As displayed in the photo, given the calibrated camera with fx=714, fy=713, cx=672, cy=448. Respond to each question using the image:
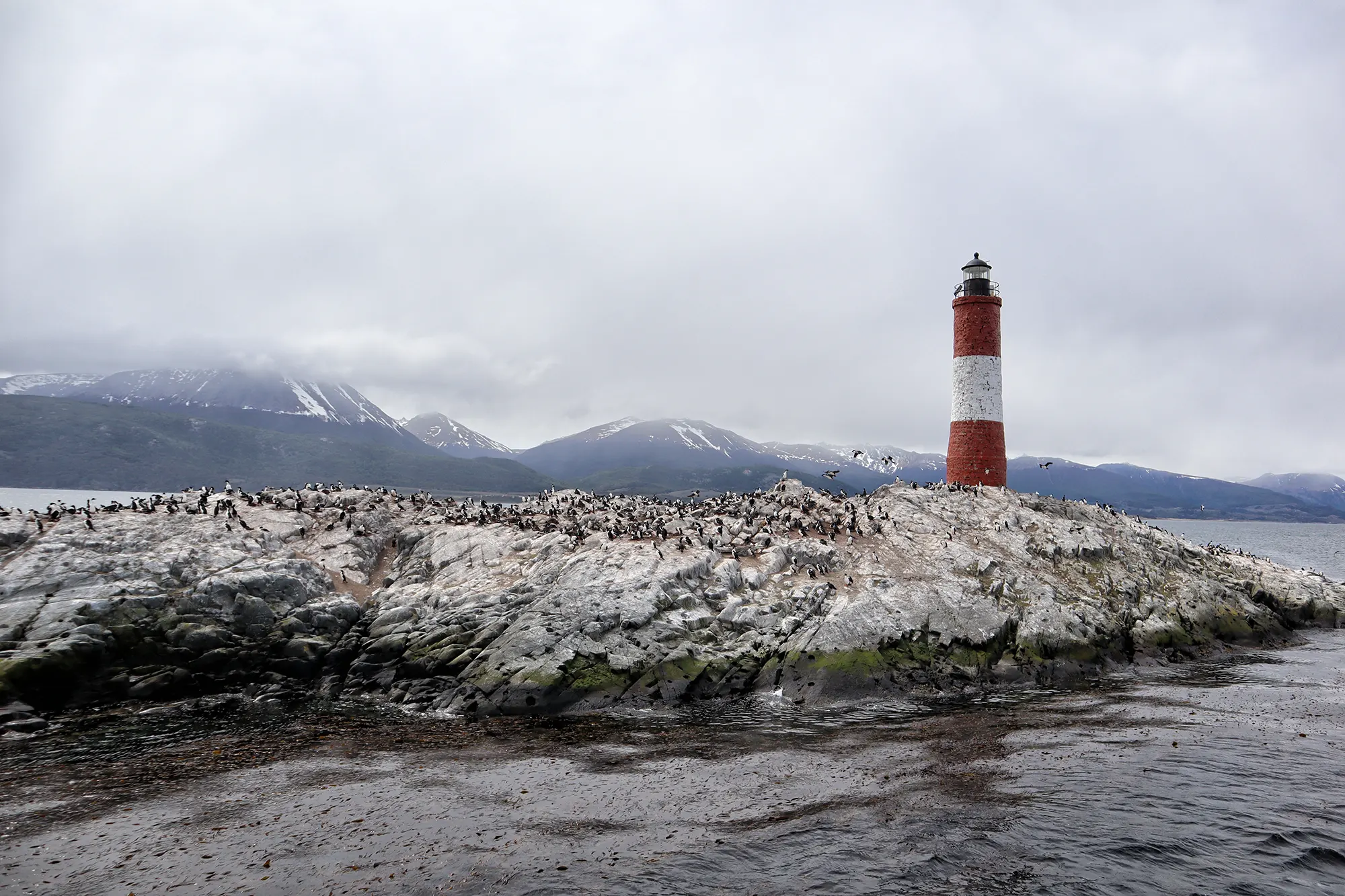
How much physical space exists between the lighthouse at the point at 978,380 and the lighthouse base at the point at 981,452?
0.05 meters

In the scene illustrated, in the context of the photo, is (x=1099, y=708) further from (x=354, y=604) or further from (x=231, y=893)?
(x=354, y=604)

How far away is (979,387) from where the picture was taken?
174 ft

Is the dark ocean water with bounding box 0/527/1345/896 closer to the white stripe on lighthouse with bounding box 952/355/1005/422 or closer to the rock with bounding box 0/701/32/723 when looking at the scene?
the rock with bounding box 0/701/32/723

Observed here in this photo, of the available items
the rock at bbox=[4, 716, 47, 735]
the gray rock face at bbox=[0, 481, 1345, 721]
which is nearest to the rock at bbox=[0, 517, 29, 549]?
the gray rock face at bbox=[0, 481, 1345, 721]

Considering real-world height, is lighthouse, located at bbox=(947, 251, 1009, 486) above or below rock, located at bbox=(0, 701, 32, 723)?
above

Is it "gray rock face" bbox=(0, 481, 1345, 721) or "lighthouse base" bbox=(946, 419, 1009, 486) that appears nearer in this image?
"gray rock face" bbox=(0, 481, 1345, 721)

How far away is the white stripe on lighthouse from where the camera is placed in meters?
52.9

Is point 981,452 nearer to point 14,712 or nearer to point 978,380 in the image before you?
point 978,380

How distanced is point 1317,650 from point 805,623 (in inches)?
1210

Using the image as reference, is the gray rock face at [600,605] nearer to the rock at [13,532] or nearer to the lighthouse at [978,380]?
the rock at [13,532]

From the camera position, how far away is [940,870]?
16.3 metres

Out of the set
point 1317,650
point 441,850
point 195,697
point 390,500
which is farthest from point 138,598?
point 1317,650

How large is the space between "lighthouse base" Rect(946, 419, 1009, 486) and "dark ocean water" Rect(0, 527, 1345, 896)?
24448 mm

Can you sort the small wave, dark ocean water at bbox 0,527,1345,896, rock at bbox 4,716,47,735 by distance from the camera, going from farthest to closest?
rock at bbox 4,716,47,735 → dark ocean water at bbox 0,527,1345,896 → the small wave
